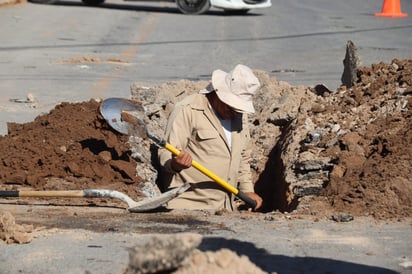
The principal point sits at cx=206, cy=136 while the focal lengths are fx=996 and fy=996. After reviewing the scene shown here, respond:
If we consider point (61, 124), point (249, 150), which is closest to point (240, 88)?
point (249, 150)

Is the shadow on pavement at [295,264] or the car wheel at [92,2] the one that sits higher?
the shadow on pavement at [295,264]

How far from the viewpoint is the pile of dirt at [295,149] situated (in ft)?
26.2

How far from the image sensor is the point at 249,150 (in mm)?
8773

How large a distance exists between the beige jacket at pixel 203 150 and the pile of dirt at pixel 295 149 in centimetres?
51

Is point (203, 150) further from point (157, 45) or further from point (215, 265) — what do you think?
point (157, 45)

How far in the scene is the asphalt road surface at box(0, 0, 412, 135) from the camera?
14.0m

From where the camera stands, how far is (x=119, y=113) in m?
8.69

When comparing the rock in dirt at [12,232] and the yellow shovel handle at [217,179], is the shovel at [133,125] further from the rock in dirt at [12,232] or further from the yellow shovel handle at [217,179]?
the rock in dirt at [12,232]

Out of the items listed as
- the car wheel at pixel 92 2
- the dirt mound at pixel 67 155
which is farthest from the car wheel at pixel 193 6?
the dirt mound at pixel 67 155

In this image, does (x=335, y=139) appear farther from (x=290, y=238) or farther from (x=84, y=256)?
(x=84, y=256)

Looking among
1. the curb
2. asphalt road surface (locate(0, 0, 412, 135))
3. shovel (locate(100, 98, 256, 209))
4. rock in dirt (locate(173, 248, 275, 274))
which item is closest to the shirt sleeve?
shovel (locate(100, 98, 256, 209))

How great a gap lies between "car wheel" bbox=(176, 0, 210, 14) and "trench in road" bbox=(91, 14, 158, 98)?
2.38 feet

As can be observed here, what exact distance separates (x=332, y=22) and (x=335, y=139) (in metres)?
14.4

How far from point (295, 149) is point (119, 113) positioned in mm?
1780
